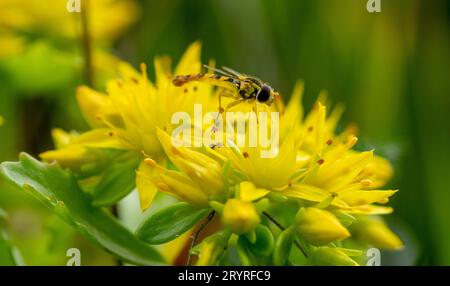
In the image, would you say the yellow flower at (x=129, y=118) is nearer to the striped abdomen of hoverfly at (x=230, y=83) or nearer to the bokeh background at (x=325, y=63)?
the striped abdomen of hoverfly at (x=230, y=83)

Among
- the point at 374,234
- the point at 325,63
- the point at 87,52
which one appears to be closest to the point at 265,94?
the point at 374,234

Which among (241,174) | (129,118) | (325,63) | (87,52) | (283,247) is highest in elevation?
(325,63)

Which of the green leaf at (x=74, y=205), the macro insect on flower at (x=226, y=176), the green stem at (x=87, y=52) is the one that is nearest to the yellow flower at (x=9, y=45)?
the green stem at (x=87, y=52)

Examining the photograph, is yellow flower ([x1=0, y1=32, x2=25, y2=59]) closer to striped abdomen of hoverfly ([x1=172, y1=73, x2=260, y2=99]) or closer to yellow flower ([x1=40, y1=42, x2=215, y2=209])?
yellow flower ([x1=40, y1=42, x2=215, y2=209])

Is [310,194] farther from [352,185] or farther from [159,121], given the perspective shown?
[159,121]

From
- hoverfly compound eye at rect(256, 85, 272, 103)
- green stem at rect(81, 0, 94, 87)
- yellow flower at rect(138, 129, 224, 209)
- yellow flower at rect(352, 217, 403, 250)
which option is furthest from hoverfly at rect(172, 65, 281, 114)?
green stem at rect(81, 0, 94, 87)

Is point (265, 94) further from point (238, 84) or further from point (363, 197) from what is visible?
point (363, 197)
